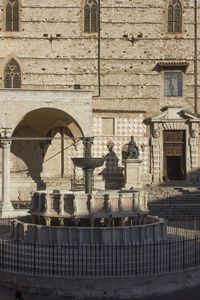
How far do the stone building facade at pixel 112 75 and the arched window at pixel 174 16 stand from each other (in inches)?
2.1

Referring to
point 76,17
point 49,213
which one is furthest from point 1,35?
point 49,213

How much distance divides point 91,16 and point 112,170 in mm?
8254

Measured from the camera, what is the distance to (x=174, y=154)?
2906 centimetres

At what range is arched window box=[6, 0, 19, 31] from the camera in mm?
29297

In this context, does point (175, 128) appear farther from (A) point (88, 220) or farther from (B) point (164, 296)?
(B) point (164, 296)

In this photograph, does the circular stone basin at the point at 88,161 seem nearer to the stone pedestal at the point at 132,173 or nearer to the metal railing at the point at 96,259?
the metal railing at the point at 96,259

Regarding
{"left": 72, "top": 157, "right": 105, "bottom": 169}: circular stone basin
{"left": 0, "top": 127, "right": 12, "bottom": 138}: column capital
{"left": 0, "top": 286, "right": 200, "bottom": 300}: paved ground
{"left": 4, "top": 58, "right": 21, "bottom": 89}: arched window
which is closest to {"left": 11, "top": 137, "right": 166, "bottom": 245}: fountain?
{"left": 72, "top": 157, "right": 105, "bottom": 169}: circular stone basin

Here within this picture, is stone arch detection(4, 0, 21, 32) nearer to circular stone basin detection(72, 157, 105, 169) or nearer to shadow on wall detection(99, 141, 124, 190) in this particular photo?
shadow on wall detection(99, 141, 124, 190)

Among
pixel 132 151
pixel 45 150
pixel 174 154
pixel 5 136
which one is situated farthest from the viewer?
pixel 174 154

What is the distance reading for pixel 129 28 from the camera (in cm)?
2939

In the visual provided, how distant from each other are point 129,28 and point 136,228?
16880mm

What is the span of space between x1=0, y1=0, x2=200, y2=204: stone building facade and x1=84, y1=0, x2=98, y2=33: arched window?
0.17ft

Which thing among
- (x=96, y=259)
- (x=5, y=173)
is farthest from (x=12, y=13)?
(x=96, y=259)

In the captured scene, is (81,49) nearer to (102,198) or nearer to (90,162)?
(90,162)
